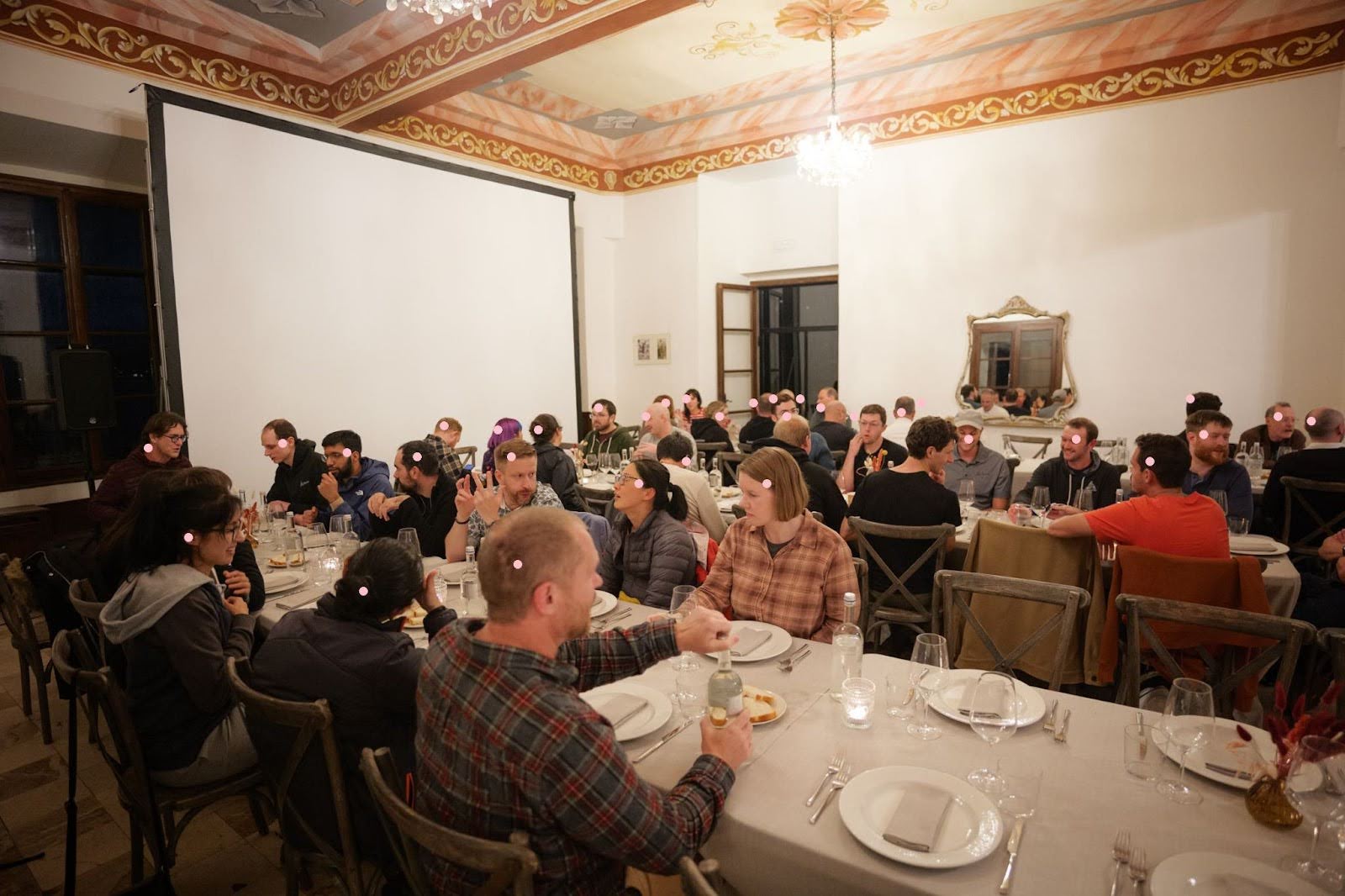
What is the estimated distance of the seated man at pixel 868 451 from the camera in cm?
573

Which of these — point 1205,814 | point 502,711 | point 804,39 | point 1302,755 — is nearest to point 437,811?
point 502,711

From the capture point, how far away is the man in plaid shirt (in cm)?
134

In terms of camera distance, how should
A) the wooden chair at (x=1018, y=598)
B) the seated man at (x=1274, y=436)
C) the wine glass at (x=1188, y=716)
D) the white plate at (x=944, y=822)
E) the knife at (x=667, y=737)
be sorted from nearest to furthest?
1. the white plate at (x=944, y=822)
2. the wine glass at (x=1188, y=716)
3. the knife at (x=667, y=737)
4. the wooden chair at (x=1018, y=598)
5. the seated man at (x=1274, y=436)

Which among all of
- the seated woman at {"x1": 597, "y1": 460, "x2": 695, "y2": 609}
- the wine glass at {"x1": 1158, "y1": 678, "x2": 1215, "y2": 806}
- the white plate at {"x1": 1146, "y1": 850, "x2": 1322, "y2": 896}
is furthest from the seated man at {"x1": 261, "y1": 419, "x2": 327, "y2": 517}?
the white plate at {"x1": 1146, "y1": 850, "x2": 1322, "y2": 896}

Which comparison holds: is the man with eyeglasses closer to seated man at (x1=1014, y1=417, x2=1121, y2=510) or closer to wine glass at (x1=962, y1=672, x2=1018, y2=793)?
wine glass at (x1=962, y1=672, x2=1018, y2=793)

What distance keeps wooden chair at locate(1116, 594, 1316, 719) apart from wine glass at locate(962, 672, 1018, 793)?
0.90 m

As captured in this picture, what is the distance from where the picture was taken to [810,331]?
10.1 m

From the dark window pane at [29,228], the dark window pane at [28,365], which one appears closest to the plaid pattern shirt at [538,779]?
the dark window pane at [28,365]

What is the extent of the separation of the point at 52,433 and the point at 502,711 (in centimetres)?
696

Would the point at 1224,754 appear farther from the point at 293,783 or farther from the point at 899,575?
the point at 293,783

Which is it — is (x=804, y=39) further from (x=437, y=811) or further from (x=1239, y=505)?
(x=437, y=811)

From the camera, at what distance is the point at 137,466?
4.86 metres

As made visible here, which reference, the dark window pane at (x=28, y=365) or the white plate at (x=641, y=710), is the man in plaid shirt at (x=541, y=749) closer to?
the white plate at (x=641, y=710)

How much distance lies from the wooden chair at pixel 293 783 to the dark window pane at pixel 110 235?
6.10 metres
